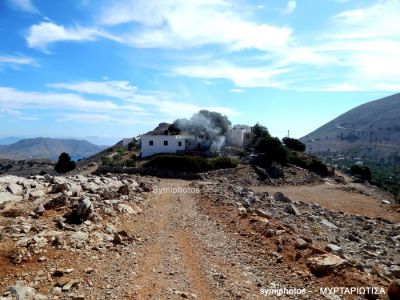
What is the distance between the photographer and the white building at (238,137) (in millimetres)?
71938

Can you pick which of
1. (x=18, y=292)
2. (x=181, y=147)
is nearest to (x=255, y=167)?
(x=181, y=147)

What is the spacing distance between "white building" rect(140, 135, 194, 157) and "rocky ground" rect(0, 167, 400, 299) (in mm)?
37321

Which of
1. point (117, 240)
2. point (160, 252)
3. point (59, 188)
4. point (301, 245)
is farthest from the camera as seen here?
point (59, 188)

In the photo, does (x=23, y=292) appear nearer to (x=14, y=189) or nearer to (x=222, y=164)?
(x=14, y=189)

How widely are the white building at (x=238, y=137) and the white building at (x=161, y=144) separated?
14512 millimetres

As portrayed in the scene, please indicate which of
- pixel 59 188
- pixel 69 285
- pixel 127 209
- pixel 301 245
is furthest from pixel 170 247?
pixel 59 188

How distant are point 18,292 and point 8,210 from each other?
6739 mm

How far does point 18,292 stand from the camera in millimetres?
7746

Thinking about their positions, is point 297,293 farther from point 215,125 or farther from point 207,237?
point 215,125

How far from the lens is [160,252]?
12.0 m

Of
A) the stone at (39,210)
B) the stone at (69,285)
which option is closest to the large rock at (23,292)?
the stone at (69,285)

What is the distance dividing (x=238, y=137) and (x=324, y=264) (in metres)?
62.8

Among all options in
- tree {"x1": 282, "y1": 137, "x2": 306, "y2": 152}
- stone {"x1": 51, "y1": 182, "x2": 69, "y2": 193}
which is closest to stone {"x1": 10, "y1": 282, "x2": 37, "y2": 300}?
stone {"x1": 51, "y1": 182, "x2": 69, "y2": 193}

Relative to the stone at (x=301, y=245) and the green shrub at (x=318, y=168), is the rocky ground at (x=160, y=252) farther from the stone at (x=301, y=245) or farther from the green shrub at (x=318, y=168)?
the green shrub at (x=318, y=168)
